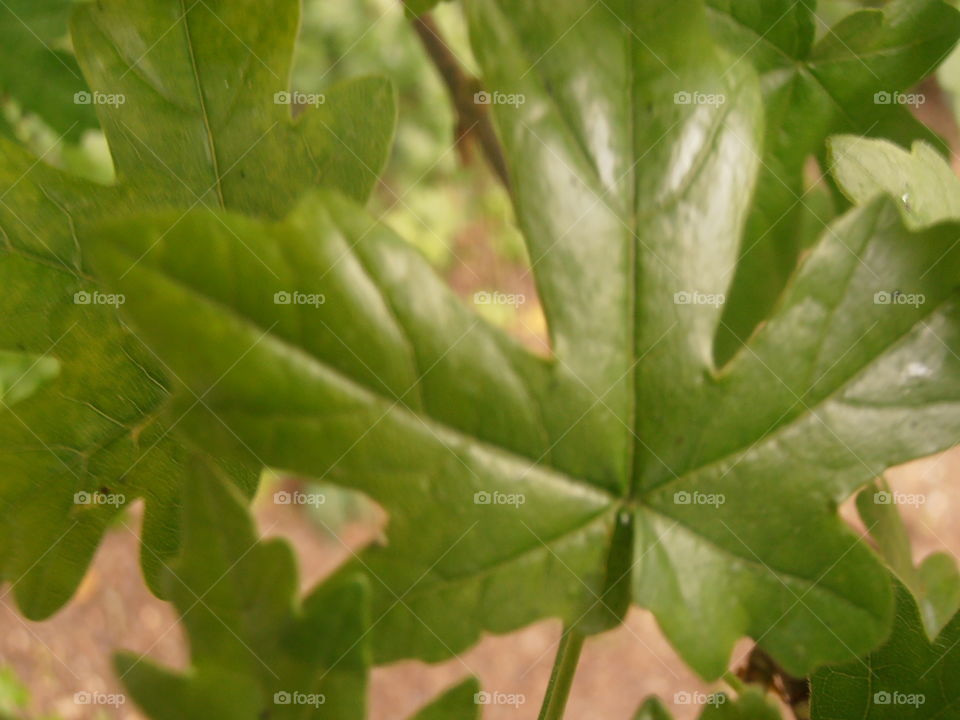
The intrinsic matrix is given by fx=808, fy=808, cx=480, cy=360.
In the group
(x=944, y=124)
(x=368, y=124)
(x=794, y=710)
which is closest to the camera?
(x=368, y=124)

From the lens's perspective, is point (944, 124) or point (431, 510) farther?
point (944, 124)

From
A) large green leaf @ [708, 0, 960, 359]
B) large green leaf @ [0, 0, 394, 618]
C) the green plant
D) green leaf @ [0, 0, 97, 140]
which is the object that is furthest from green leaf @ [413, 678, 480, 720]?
green leaf @ [0, 0, 97, 140]

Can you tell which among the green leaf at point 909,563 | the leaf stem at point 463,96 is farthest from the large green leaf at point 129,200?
the green leaf at point 909,563

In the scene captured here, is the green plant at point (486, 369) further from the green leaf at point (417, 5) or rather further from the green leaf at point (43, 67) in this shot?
the green leaf at point (43, 67)

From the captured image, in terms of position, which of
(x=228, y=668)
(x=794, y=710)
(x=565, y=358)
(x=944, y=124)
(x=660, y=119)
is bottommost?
(x=794, y=710)

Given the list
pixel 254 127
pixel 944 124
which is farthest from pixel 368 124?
pixel 944 124

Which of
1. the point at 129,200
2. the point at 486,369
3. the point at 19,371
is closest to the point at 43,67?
the point at 129,200

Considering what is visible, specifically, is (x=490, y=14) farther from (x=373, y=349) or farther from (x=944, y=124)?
(x=944, y=124)
